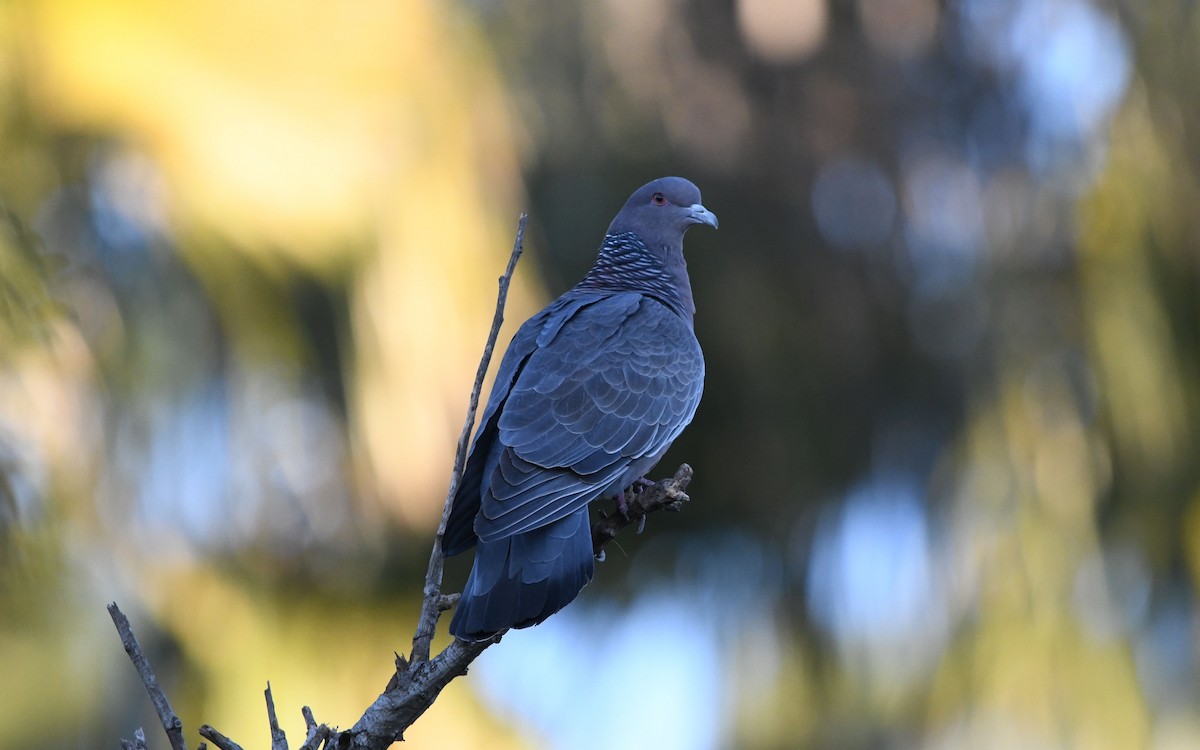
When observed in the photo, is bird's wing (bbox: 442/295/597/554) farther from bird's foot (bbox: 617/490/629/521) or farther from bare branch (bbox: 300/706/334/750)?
bare branch (bbox: 300/706/334/750)

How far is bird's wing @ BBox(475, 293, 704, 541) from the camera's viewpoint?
237 centimetres

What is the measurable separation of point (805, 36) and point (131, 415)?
3640 millimetres

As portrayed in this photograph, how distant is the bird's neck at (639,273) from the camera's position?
3.21m

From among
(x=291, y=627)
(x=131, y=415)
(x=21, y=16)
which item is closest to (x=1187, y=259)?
(x=291, y=627)

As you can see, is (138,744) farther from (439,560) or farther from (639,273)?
(639,273)

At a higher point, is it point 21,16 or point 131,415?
point 21,16

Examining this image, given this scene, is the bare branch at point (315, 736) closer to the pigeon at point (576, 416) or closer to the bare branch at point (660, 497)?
the pigeon at point (576, 416)

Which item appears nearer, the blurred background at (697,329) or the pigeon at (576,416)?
the pigeon at (576,416)

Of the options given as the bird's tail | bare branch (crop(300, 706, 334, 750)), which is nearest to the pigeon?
the bird's tail

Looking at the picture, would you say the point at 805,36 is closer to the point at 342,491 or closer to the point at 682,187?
the point at 682,187

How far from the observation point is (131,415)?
4.17m

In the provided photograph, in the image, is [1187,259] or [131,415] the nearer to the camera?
[131,415]

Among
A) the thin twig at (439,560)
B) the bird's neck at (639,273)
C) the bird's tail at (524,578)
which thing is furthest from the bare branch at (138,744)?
the bird's neck at (639,273)

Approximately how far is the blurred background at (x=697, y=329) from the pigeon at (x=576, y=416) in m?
1.34
